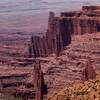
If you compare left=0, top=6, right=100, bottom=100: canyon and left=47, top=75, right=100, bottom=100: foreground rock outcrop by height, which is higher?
left=47, top=75, right=100, bottom=100: foreground rock outcrop

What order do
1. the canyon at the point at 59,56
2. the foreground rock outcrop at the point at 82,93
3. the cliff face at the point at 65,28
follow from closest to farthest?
the foreground rock outcrop at the point at 82,93, the canyon at the point at 59,56, the cliff face at the point at 65,28

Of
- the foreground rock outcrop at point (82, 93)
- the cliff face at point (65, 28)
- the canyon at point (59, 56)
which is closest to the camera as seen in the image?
the foreground rock outcrop at point (82, 93)

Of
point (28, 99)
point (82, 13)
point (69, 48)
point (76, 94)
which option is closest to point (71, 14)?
point (82, 13)

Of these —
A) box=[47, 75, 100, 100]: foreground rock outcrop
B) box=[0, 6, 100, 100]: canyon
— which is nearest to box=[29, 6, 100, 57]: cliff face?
box=[0, 6, 100, 100]: canyon

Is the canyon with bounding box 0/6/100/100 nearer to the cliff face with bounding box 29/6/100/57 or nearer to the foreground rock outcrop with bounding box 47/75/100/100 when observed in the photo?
the cliff face with bounding box 29/6/100/57

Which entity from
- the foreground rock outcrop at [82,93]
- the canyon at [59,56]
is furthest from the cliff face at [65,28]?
the foreground rock outcrop at [82,93]

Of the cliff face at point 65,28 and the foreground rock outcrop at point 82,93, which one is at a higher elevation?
the foreground rock outcrop at point 82,93

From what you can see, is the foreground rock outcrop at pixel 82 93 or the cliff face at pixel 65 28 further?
the cliff face at pixel 65 28

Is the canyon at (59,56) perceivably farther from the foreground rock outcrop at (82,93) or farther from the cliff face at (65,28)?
the foreground rock outcrop at (82,93)

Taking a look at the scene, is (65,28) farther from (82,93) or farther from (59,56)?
(82,93)
